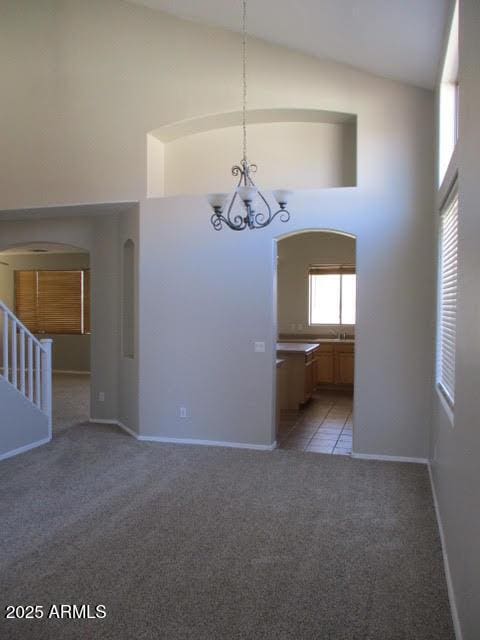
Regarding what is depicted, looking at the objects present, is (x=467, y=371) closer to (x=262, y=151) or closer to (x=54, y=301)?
(x=262, y=151)

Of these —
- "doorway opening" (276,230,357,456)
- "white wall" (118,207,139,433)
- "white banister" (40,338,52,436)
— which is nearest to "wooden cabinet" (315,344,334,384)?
"doorway opening" (276,230,357,456)

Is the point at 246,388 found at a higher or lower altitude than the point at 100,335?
lower

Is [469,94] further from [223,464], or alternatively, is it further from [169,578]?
A: [223,464]

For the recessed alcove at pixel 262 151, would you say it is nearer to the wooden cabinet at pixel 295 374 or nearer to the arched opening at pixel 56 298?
the wooden cabinet at pixel 295 374

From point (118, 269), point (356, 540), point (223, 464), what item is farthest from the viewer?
point (118, 269)

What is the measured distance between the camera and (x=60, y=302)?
1238 cm

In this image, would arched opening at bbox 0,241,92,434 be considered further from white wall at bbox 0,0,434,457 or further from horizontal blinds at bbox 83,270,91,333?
white wall at bbox 0,0,434,457

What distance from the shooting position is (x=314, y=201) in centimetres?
587

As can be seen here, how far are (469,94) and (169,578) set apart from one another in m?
3.01

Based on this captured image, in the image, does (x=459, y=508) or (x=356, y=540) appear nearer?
(x=459, y=508)

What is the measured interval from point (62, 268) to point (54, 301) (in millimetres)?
767

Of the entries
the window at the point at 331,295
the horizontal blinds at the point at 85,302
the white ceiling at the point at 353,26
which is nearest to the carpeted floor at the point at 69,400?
the horizontal blinds at the point at 85,302

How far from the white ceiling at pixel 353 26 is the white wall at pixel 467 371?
1.34m

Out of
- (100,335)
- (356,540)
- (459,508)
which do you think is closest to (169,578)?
(356,540)
